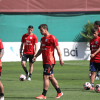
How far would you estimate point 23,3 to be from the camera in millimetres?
25469

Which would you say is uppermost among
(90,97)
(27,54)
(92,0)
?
(92,0)

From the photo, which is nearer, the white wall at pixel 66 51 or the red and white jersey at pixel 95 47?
the red and white jersey at pixel 95 47

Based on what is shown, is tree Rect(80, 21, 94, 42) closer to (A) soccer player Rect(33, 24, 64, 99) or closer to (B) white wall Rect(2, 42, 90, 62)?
(B) white wall Rect(2, 42, 90, 62)

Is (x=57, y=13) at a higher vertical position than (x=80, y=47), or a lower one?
higher

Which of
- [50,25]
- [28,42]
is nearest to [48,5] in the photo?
[50,25]

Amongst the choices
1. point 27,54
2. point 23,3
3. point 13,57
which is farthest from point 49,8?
point 27,54

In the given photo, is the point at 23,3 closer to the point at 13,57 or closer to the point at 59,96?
the point at 13,57

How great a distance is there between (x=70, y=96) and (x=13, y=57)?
15494mm

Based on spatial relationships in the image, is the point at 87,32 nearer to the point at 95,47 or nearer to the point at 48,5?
the point at 48,5

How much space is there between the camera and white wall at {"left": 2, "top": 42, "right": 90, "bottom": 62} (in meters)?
22.8

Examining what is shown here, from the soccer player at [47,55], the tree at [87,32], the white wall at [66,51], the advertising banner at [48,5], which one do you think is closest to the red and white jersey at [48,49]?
the soccer player at [47,55]

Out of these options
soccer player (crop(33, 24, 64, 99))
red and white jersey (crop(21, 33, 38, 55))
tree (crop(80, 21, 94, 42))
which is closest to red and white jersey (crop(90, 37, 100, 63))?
soccer player (crop(33, 24, 64, 99))

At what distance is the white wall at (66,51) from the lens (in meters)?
22.8

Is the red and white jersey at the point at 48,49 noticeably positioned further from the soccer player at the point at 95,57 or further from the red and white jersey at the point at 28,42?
the red and white jersey at the point at 28,42
